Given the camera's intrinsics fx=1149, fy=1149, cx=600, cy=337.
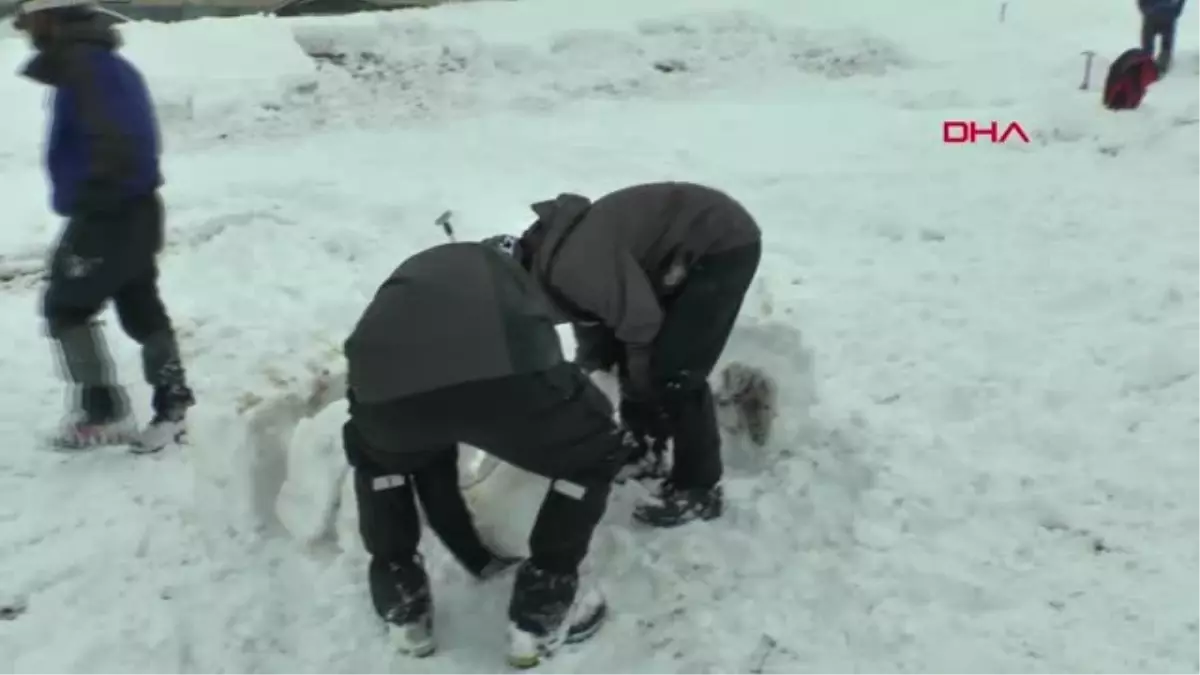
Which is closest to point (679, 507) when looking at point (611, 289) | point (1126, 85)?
point (611, 289)

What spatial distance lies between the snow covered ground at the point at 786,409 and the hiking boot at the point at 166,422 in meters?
0.09

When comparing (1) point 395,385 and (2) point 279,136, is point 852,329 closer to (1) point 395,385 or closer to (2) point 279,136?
(1) point 395,385

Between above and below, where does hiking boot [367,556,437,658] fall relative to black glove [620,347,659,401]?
below

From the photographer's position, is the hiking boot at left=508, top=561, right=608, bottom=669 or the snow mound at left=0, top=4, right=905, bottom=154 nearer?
the hiking boot at left=508, top=561, right=608, bottom=669

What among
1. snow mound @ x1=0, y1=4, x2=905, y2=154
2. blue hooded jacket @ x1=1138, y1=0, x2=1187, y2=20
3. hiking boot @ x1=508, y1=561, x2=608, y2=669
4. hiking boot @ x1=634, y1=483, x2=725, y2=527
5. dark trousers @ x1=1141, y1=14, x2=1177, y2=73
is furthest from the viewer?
dark trousers @ x1=1141, y1=14, x2=1177, y2=73

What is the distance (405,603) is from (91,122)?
1998mm

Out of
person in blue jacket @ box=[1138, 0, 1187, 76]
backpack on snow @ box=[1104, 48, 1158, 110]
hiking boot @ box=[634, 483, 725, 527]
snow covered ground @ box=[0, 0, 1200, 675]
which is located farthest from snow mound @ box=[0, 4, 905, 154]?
hiking boot @ box=[634, 483, 725, 527]

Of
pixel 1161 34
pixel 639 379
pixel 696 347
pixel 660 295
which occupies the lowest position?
pixel 1161 34

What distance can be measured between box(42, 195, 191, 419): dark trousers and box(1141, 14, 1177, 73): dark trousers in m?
10.7

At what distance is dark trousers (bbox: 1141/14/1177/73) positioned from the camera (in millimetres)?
11852

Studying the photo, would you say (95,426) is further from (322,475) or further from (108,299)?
(322,475)

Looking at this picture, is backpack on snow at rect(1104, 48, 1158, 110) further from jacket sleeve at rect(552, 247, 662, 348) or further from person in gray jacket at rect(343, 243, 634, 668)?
person in gray jacket at rect(343, 243, 634, 668)

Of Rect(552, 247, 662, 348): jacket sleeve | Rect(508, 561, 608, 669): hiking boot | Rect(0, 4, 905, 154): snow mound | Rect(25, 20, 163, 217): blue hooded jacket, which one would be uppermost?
Rect(25, 20, 163, 217): blue hooded jacket

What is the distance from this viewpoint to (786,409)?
13.5ft
